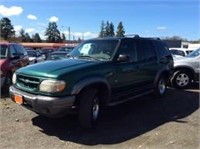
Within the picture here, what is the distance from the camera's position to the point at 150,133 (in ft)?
21.2

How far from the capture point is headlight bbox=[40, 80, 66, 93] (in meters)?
6.06

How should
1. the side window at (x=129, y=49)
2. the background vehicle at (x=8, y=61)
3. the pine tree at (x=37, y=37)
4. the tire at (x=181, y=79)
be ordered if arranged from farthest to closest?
1. the pine tree at (x=37, y=37)
2. the tire at (x=181, y=79)
3. the background vehicle at (x=8, y=61)
4. the side window at (x=129, y=49)

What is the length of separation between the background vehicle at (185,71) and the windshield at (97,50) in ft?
15.3

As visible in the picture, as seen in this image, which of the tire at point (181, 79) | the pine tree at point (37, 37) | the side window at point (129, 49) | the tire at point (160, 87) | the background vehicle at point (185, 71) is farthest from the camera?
the pine tree at point (37, 37)

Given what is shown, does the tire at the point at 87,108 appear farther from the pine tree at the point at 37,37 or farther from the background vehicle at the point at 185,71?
the pine tree at the point at 37,37

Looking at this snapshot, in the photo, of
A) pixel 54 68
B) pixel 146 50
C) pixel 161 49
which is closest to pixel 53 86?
pixel 54 68

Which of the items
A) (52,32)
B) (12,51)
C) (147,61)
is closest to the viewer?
(147,61)

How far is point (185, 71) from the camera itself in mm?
11930

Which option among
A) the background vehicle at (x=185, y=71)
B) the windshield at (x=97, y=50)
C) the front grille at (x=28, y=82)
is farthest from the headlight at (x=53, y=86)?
the background vehicle at (x=185, y=71)

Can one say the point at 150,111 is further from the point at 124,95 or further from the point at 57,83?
the point at 57,83

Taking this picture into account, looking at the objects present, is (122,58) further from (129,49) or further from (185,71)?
(185,71)

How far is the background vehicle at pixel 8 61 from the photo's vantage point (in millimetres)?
10461

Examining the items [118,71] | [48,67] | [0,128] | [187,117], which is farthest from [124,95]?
[0,128]

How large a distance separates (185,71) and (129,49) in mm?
4428
